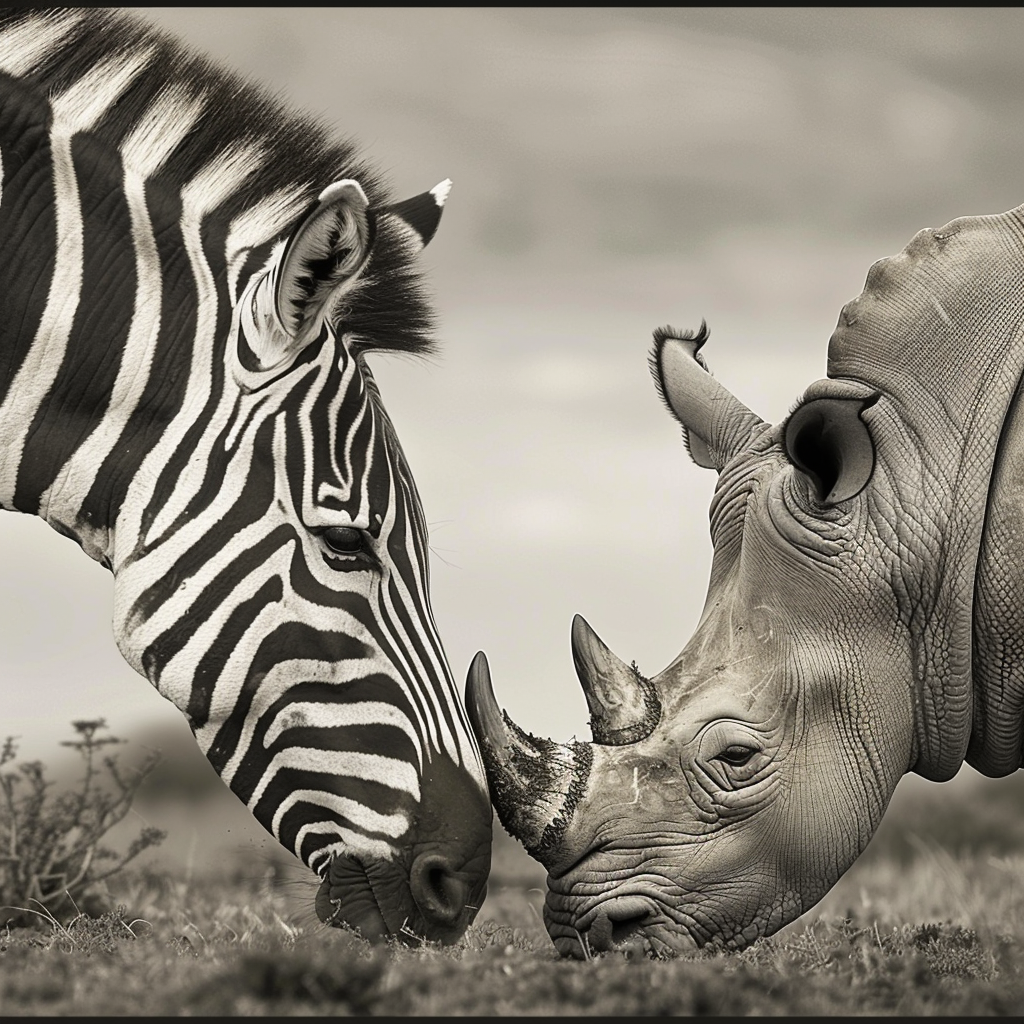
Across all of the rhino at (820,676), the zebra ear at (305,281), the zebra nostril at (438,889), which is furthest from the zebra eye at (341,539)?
the zebra nostril at (438,889)

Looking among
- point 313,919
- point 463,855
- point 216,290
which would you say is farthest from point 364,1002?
point 216,290

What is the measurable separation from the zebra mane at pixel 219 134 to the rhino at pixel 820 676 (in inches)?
61.2

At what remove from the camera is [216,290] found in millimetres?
4812

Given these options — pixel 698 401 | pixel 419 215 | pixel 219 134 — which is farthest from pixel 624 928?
pixel 219 134

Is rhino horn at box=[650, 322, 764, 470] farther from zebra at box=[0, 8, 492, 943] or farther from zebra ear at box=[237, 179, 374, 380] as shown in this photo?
zebra ear at box=[237, 179, 374, 380]

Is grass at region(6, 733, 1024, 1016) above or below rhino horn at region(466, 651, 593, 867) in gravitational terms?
below

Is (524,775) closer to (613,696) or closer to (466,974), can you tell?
(613,696)

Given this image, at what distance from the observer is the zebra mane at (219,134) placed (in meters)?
5.00

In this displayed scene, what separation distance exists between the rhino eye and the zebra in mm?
1023

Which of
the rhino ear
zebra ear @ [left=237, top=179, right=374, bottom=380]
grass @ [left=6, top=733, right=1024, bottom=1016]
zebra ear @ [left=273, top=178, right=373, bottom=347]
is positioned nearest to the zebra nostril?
grass @ [left=6, top=733, right=1024, bottom=1016]

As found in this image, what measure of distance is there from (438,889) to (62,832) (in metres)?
3.62

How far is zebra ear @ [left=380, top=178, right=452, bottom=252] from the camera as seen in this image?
5.29m

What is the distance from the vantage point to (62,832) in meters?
7.32

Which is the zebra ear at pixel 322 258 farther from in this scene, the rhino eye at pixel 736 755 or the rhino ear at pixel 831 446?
the rhino eye at pixel 736 755
